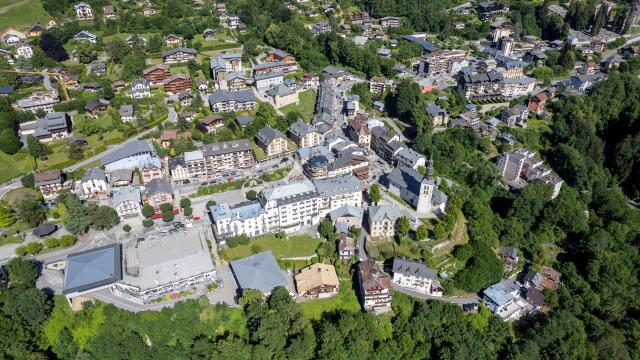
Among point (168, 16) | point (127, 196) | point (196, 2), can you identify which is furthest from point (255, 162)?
point (196, 2)

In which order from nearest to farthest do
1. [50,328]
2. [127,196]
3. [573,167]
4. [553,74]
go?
[50,328]
[127,196]
[573,167]
[553,74]

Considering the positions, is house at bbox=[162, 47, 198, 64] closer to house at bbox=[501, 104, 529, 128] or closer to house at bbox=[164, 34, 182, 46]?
house at bbox=[164, 34, 182, 46]

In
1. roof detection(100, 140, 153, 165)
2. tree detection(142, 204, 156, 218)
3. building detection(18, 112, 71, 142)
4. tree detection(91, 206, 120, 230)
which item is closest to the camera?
tree detection(91, 206, 120, 230)

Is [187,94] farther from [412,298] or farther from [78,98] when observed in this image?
[412,298]

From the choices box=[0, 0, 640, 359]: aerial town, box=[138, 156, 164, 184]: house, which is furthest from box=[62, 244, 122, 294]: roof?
box=[138, 156, 164, 184]: house

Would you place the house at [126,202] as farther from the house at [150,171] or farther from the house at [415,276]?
the house at [415,276]

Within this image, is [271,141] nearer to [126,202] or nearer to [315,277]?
[126,202]

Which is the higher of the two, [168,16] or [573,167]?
[168,16]
